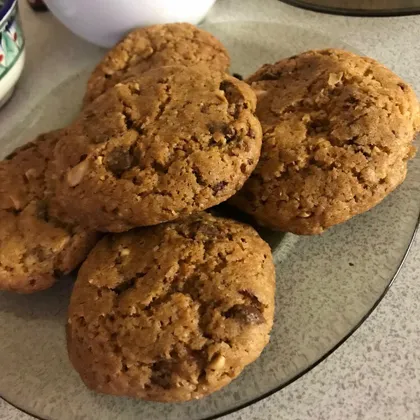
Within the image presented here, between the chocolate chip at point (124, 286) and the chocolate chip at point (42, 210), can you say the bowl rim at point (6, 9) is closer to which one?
the chocolate chip at point (42, 210)

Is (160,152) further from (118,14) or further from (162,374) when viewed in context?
(118,14)

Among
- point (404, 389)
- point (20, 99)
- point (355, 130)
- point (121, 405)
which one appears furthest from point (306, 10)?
point (121, 405)

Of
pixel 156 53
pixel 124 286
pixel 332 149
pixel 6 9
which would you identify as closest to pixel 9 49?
pixel 6 9

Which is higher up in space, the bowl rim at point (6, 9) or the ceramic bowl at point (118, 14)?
the bowl rim at point (6, 9)

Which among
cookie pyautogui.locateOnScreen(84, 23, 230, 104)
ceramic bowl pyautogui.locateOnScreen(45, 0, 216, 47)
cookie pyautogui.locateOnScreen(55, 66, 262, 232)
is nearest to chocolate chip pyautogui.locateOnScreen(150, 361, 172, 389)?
cookie pyautogui.locateOnScreen(55, 66, 262, 232)

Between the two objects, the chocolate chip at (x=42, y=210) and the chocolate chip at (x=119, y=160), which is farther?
the chocolate chip at (x=42, y=210)

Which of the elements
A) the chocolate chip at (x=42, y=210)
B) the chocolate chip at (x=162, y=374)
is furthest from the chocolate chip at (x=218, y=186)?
the chocolate chip at (x=42, y=210)

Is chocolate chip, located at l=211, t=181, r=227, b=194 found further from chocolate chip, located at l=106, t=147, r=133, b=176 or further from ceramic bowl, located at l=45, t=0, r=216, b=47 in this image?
ceramic bowl, located at l=45, t=0, r=216, b=47
